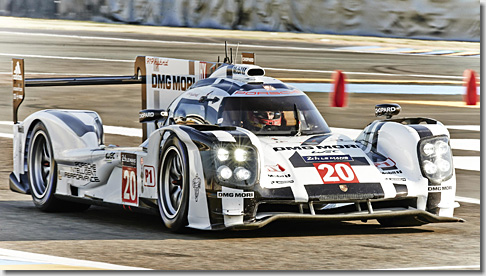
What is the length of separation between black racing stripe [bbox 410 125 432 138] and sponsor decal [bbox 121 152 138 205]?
90.1 inches

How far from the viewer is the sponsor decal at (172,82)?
10086 millimetres

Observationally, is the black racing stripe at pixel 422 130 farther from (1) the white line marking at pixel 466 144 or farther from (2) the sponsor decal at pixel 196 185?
(1) the white line marking at pixel 466 144

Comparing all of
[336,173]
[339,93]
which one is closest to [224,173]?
[336,173]

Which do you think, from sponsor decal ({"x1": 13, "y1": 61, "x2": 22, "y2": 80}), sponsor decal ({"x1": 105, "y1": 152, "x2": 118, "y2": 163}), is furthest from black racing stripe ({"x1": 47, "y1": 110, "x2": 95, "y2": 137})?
sponsor decal ({"x1": 13, "y1": 61, "x2": 22, "y2": 80})

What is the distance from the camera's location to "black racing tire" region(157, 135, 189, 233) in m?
7.43

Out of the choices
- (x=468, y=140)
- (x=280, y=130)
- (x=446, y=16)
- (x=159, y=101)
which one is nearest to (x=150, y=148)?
(x=280, y=130)

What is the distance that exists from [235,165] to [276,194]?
366 mm

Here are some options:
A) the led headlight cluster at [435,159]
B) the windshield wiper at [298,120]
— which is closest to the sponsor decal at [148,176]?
the windshield wiper at [298,120]

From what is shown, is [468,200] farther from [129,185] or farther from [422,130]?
[129,185]

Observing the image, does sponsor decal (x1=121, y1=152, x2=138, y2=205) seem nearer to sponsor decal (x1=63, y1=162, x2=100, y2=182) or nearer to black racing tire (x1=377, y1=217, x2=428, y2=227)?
sponsor decal (x1=63, y1=162, x2=100, y2=182)

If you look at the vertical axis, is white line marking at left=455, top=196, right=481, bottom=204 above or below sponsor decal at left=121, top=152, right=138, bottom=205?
below

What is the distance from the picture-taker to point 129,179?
26.8ft

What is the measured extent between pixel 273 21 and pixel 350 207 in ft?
83.5

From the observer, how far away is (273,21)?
32531 millimetres
